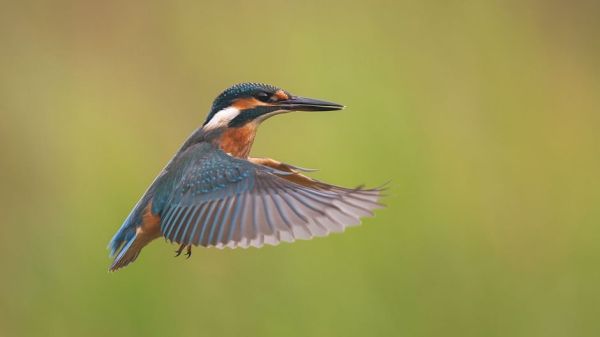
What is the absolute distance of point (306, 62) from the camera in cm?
502

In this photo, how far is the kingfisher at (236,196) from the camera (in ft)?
8.61

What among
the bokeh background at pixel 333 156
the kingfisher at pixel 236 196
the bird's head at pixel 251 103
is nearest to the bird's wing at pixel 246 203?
the kingfisher at pixel 236 196

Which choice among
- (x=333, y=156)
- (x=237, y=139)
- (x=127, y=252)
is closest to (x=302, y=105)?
(x=237, y=139)

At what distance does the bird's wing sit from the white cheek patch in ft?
0.25

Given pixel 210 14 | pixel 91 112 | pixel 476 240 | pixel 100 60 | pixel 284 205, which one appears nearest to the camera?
pixel 284 205

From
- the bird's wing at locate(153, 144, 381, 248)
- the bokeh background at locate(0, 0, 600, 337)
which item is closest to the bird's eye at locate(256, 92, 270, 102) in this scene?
the bird's wing at locate(153, 144, 381, 248)

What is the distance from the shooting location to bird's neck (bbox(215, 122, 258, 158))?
9.43 ft

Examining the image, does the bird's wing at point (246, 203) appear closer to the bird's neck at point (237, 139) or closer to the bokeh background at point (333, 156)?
the bird's neck at point (237, 139)

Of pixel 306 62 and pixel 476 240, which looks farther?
pixel 306 62

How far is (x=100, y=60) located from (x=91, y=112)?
0.44m

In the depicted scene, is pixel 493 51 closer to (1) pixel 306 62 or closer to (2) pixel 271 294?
(1) pixel 306 62

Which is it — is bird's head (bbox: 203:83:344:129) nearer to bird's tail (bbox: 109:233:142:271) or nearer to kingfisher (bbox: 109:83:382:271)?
kingfisher (bbox: 109:83:382:271)

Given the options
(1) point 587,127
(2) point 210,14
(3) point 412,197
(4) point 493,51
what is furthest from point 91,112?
(1) point 587,127

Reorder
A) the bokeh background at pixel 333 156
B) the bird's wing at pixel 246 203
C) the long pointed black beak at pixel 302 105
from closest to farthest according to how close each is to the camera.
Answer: the bird's wing at pixel 246 203 < the long pointed black beak at pixel 302 105 < the bokeh background at pixel 333 156
